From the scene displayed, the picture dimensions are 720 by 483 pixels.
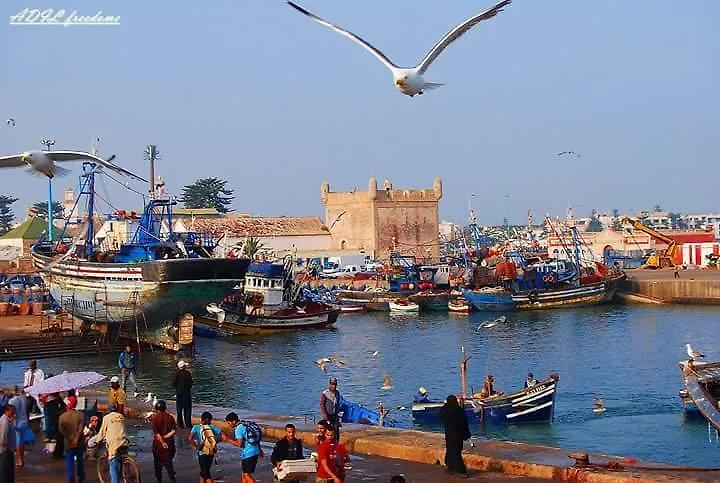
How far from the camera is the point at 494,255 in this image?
8031cm

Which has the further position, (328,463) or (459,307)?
(459,307)

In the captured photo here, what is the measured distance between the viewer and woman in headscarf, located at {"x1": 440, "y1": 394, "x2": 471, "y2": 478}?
1166 centimetres

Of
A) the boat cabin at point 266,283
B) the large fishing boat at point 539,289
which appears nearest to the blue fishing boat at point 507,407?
the boat cabin at point 266,283

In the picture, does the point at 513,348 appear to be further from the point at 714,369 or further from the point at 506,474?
the point at 506,474

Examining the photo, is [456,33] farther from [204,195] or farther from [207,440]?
[204,195]

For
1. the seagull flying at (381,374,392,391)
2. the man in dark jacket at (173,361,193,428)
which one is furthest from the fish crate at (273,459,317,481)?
the seagull flying at (381,374,392,391)

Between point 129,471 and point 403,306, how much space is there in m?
58.1

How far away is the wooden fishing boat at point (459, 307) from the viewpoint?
2680 inches

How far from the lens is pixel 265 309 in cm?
5316

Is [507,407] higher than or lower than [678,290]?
lower

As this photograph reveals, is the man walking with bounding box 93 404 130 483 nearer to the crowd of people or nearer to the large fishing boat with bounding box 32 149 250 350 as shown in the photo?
the crowd of people

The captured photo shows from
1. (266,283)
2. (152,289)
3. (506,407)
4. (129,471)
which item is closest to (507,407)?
(506,407)

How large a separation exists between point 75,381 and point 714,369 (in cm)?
1067

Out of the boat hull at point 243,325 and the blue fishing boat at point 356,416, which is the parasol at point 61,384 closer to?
the blue fishing boat at point 356,416
